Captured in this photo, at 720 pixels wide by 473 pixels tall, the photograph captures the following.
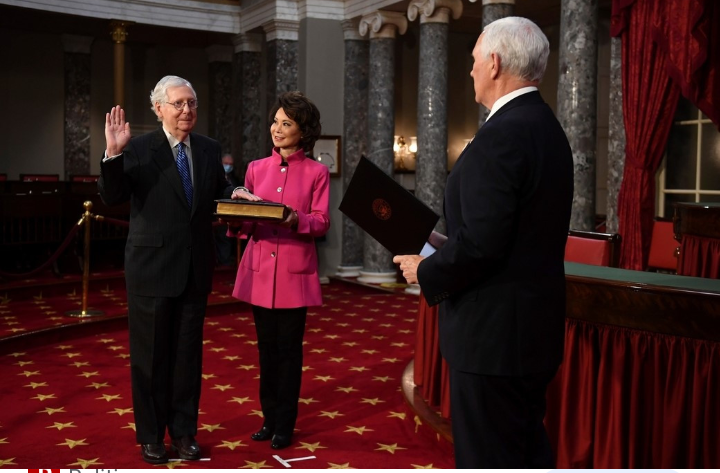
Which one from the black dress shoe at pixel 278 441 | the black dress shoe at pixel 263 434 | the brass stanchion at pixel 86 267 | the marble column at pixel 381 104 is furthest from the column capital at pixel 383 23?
the black dress shoe at pixel 278 441

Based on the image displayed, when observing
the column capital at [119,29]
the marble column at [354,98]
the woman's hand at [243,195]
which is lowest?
the woman's hand at [243,195]

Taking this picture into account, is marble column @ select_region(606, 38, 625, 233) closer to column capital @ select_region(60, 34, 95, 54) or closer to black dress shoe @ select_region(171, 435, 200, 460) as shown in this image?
black dress shoe @ select_region(171, 435, 200, 460)

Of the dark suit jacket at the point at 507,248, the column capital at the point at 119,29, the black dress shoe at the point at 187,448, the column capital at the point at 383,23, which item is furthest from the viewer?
the column capital at the point at 119,29

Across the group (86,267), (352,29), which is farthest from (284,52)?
(86,267)

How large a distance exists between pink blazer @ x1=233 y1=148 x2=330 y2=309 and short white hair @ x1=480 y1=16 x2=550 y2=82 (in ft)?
6.04

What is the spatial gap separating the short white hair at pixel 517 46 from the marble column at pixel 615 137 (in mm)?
5680

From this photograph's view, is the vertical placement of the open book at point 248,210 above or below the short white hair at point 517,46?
below

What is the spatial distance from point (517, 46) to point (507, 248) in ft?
1.76

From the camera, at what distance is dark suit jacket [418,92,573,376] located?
215 centimetres

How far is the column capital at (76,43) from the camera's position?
15172mm

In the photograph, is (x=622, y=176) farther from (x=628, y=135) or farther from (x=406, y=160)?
(x=406, y=160)

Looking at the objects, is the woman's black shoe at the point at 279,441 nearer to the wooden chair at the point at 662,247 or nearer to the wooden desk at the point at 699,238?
the wooden desk at the point at 699,238

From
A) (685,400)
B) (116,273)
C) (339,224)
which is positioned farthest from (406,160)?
(685,400)

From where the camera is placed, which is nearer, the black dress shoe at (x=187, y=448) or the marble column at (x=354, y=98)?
the black dress shoe at (x=187, y=448)
